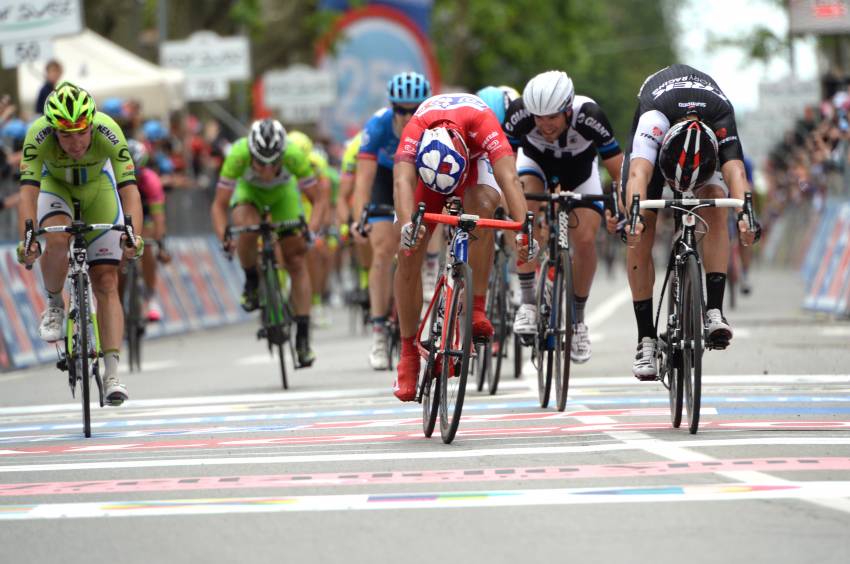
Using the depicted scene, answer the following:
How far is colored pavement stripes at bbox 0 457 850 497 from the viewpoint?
8133 mm

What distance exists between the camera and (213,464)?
909 centimetres

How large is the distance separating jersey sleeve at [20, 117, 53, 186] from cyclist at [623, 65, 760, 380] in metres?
3.32

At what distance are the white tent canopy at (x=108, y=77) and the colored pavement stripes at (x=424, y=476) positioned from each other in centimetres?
1717

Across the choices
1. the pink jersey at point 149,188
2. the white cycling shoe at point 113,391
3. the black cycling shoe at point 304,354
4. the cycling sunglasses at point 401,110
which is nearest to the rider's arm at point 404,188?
the white cycling shoe at point 113,391

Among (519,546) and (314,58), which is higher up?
(314,58)

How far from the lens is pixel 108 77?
2586 centimetres

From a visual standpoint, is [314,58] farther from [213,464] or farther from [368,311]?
[213,464]

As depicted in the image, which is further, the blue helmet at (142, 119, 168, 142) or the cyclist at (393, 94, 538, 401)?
the blue helmet at (142, 119, 168, 142)

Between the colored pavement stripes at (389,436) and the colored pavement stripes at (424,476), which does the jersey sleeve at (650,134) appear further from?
the colored pavement stripes at (424,476)

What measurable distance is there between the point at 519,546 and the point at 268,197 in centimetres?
848

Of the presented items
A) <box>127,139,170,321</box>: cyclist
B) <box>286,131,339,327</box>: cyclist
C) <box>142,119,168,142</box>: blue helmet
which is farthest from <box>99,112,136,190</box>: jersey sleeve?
<box>142,119,168,142</box>: blue helmet

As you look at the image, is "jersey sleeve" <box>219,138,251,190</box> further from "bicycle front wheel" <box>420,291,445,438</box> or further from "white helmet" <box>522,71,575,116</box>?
"bicycle front wheel" <box>420,291,445,438</box>

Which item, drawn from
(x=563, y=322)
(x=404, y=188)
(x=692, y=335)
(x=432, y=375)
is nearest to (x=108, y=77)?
(x=563, y=322)

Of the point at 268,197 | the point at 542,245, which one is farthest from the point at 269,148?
the point at 542,245
